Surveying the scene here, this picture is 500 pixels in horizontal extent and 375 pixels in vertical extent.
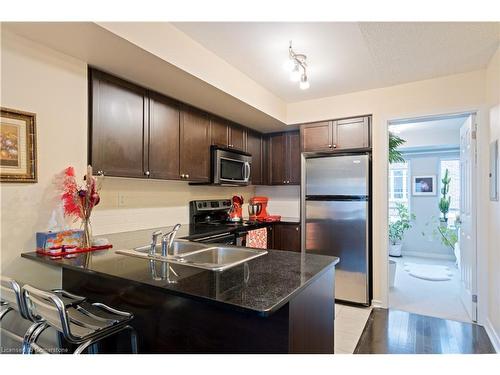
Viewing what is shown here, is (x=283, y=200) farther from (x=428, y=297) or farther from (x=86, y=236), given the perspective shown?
(x=86, y=236)

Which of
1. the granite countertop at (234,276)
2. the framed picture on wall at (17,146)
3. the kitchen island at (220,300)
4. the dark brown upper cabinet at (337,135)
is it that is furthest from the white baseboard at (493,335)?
the framed picture on wall at (17,146)

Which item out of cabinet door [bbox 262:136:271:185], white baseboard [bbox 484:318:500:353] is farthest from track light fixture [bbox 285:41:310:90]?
white baseboard [bbox 484:318:500:353]

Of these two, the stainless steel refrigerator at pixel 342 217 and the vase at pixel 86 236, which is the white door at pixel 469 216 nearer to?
the stainless steel refrigerator at pixel 342 217

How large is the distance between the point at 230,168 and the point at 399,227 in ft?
12.7

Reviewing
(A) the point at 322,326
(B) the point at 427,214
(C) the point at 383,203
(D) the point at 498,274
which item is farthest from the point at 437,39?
(B) the point at 427,214

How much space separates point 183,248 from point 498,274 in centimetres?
255

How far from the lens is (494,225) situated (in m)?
2.46

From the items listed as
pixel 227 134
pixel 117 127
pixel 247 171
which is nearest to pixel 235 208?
pixel 247 171

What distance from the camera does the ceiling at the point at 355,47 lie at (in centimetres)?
203

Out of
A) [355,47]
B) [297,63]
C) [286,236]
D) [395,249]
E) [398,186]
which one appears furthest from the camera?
[398,186]

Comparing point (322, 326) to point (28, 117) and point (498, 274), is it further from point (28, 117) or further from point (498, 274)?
point (28, 117)

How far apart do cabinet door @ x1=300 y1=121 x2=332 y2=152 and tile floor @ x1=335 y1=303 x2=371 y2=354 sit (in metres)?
1.85

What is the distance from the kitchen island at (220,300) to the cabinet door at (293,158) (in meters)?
2.25

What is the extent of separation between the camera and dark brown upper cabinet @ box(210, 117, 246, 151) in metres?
3.25
